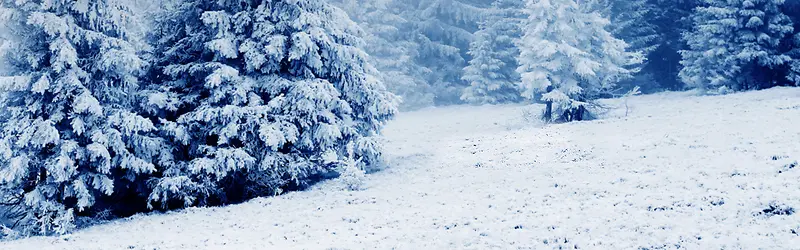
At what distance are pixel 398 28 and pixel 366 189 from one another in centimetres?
2918

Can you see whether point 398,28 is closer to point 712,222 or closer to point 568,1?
point 568,1

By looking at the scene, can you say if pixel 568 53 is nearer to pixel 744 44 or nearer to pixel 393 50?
pixel 744 44

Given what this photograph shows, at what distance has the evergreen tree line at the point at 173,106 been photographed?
42.0 feet

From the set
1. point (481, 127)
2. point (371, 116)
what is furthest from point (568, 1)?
point (371, 116)

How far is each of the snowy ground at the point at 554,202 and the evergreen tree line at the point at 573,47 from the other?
4.61 metres

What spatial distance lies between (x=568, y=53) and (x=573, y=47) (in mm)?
750

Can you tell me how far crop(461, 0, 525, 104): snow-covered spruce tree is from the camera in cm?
3797

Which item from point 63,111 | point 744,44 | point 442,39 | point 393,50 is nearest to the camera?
point 63,111

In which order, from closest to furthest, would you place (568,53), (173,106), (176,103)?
1. (173,106)
2. (176,103)
3. (568,53)

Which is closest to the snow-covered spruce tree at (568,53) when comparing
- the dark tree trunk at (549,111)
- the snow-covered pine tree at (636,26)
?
the dark tree trunk at (549,111)

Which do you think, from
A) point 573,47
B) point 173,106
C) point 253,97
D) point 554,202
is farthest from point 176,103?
point 573,47

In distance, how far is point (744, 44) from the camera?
91.2ft

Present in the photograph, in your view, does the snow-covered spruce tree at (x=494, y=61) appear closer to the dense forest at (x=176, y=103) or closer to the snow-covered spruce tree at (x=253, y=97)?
the dense forest at (x=176, y=103)

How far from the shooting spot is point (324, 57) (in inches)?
641
